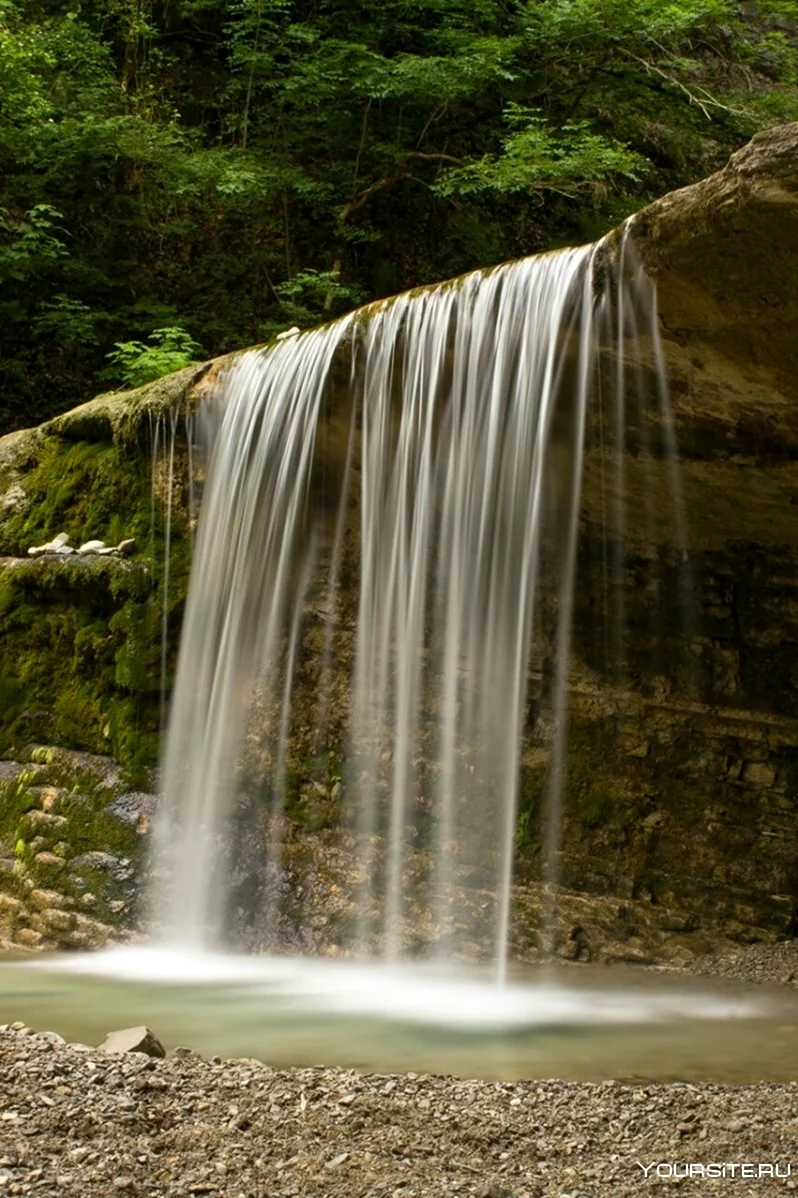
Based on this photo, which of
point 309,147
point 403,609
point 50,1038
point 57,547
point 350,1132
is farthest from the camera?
point 309,147

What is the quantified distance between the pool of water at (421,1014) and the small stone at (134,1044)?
0.37 meters

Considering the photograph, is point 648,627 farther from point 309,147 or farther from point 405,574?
point 309,147

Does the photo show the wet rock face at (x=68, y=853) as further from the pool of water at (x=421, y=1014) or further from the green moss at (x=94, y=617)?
the pool of water at (x=421, y=1014)

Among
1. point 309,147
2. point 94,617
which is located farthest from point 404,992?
point 309,147

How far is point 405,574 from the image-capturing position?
714 cm

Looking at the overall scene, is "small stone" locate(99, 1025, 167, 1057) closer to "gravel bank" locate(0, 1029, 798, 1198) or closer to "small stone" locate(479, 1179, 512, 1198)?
"gravel bank" locate(0, 1029, 798, 1198)

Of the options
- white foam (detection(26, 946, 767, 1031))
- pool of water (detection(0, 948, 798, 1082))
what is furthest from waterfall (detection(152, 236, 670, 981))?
pool of water (detection(0, 948, 798, 1082))

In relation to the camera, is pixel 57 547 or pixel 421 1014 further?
pixel 57 547

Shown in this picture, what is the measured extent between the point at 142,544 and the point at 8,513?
1.21 metres

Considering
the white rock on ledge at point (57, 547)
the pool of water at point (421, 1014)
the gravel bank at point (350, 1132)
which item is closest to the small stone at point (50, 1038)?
the gravel bank at point (350, 1132)

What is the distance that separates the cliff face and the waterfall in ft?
0.57

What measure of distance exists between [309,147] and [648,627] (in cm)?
967

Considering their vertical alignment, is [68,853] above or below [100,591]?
below

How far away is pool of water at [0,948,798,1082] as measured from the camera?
4191 millimetres
